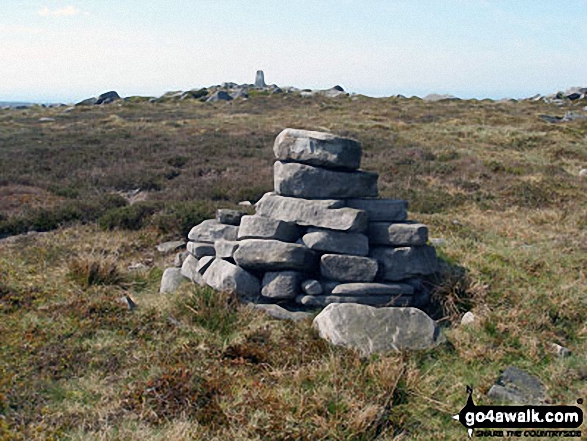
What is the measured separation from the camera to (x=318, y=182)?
796cm

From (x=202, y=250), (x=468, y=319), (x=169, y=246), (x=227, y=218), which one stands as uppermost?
(x=227, y=218)

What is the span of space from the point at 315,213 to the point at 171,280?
266 cm

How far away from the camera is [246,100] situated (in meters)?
55.4

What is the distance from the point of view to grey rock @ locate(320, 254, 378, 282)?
24.2 ft

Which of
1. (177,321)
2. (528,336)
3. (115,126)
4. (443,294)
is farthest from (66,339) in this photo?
(115,126)

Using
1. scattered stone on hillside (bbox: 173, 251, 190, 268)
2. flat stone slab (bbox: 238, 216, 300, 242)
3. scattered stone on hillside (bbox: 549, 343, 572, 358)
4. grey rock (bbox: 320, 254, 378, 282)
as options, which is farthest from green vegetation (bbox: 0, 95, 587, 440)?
flat stone slab (bbox: 238, 216, 300, 242)

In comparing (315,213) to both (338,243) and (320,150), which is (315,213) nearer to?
(338,243)

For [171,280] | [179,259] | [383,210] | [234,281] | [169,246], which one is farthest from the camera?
[169,246]

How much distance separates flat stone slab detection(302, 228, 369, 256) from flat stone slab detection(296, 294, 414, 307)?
0.66m

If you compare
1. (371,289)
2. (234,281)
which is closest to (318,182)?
(371,289)

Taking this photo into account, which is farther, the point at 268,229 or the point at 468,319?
the point at 268,229

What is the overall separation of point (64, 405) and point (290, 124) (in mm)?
29464

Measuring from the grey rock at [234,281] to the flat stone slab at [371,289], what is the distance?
121cm

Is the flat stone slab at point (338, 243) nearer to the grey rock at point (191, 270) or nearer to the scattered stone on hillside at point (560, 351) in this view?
the grey rock at point (191, 270)
